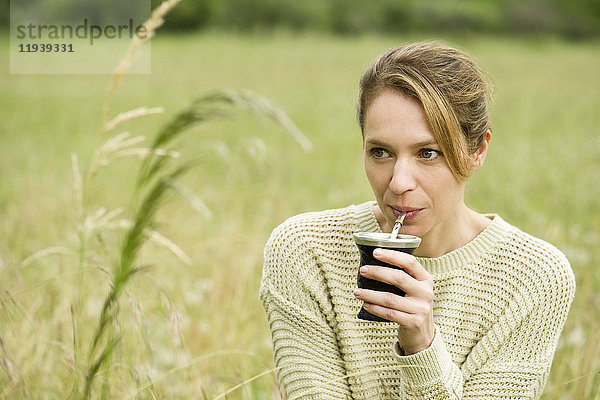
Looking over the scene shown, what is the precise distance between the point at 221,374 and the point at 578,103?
11.1 meters

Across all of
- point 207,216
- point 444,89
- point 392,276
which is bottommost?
point 207,216

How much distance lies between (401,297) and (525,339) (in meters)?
0.66

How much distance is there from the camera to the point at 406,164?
180 centimetres

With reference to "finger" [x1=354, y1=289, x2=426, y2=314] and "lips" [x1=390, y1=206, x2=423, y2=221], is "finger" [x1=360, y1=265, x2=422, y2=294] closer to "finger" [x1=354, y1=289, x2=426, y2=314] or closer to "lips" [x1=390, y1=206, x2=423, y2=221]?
"finger" [x1=354, y1=289, x2=426, y2=314]

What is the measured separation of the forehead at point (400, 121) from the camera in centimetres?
180

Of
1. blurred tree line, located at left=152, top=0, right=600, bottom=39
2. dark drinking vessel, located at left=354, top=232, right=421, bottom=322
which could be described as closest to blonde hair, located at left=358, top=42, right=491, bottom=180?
dark drinking vessel, located at left=354, top=232, right=421, bottom=322

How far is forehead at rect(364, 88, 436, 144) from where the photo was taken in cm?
180

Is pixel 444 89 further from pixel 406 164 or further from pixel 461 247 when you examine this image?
pixel 461 247

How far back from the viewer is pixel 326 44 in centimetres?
2428

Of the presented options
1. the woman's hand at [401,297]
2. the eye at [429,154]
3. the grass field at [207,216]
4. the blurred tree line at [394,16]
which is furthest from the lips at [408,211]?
the blurred tree line at [394,16]

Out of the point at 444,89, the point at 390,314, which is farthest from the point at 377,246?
the point at 444,89

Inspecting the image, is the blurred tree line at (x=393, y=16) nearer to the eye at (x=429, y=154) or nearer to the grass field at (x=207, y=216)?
the grass field at (x=207, y=216)

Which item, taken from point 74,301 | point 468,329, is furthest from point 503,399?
point 74,301

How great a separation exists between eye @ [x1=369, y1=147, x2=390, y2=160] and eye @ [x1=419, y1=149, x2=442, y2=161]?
91 millimetres
